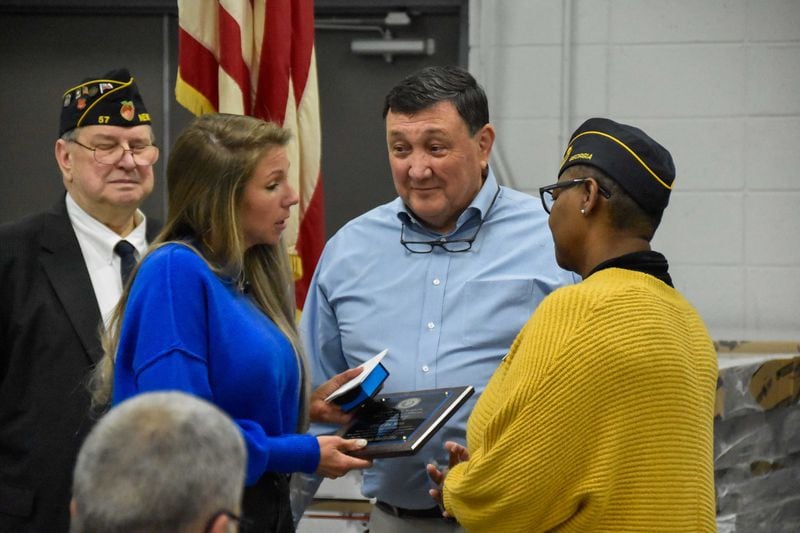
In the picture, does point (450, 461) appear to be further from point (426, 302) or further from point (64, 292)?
point (64, 292)

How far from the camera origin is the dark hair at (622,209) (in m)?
1.66

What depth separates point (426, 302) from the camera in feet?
7.50

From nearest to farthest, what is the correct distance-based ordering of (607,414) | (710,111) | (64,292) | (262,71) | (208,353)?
(607,414) → (208,353) → (64,292) → (262,71) → (710,111)

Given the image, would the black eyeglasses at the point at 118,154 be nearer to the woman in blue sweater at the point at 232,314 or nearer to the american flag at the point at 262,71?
the american flag at the point at 262,71

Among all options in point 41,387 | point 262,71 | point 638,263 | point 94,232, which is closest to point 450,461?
point 638,263

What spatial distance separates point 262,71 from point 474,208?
1.01 m

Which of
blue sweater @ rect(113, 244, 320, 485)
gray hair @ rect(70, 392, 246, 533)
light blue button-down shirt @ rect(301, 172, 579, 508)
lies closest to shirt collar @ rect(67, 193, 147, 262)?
light blue button-down shirt @ rect(301, 172, 579, 508)

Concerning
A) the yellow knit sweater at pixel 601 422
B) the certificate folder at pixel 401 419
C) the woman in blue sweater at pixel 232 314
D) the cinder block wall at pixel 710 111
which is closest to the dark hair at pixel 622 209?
the yellow knit sweater at pixel 601 422

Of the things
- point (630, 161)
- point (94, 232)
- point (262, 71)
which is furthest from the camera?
point (262, 71)

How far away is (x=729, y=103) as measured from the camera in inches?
156

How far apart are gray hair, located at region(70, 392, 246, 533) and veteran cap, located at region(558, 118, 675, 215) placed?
A: 805mm

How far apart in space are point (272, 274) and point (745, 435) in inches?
64.1

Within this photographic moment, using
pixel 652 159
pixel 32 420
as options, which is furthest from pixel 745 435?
pixel 32 420

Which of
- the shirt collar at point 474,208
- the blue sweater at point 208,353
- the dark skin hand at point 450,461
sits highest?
the shirt collar at point 474,208
